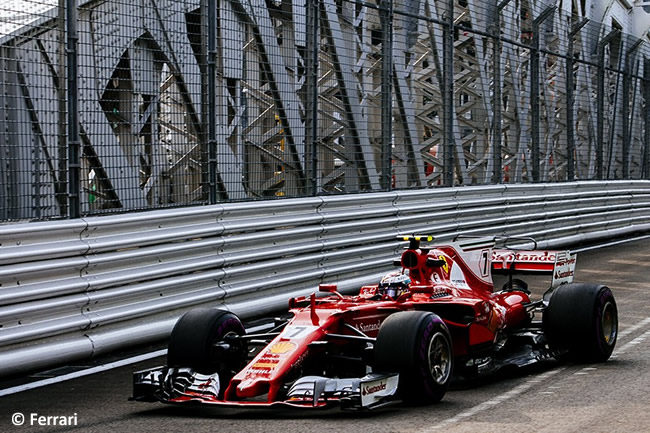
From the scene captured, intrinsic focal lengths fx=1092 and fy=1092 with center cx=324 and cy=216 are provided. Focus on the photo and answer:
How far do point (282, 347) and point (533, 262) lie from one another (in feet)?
10.9

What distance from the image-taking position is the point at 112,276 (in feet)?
30.7

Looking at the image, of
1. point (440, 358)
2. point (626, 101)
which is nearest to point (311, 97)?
point (440, 358)

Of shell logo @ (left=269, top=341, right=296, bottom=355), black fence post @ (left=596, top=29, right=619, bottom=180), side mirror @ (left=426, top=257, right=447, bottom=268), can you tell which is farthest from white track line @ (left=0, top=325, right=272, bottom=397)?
black fence post @ (left=596, top=29, right=619, bottom=180)

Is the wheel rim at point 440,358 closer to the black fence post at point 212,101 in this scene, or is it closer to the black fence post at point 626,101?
the black fence post at point 212,101

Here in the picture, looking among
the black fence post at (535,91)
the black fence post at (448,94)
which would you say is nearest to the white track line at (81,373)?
the black fence post at (448,94)

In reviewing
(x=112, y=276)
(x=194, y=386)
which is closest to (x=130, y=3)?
(x=112, y=276)

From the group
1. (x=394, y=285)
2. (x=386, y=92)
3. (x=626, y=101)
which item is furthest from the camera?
(x=626, y=101)

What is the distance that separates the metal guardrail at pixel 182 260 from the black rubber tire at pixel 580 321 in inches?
136

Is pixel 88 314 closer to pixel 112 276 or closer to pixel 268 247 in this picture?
pixel 112 276

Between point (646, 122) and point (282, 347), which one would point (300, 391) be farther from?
point (646, 122)

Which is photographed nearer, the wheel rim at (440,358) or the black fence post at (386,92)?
the wheel rim at (440,358)

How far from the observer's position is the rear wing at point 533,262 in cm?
946

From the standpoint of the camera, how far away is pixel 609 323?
875cm

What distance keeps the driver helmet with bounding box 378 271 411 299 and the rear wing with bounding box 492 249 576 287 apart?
1.60m
